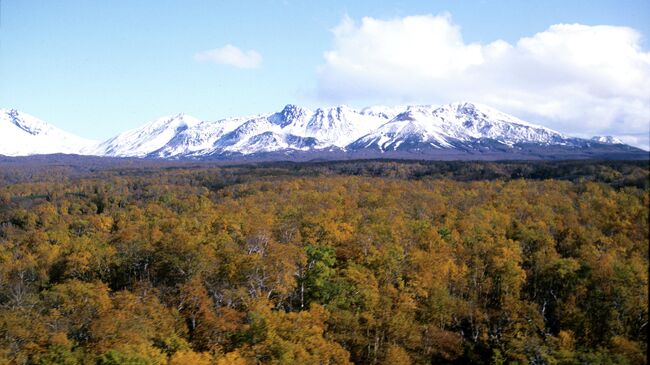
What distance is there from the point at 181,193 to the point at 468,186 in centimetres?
6205

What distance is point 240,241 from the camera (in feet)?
164

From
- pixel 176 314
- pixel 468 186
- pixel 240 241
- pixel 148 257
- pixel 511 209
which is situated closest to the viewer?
pixel 176 314

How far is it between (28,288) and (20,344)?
16.1 metres

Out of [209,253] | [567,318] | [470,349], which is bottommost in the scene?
[470,349]

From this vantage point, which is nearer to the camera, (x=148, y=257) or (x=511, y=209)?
(x=148, y=257)

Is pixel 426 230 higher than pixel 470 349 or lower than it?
higher

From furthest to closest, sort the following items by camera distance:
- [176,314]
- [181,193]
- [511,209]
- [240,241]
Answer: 1. [181,193]
2. [511,209]
3. [240,241]
4. [176,314]

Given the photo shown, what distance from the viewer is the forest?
28828 mm

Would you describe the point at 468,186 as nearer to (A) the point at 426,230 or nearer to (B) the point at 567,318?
(A) the point at 426,230

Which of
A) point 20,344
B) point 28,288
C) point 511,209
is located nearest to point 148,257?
point 28,288

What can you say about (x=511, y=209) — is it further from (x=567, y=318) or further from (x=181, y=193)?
(x=181, y=193)

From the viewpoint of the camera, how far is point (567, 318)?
115 ft

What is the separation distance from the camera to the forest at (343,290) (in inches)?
1135

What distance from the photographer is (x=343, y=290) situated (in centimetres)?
3719
